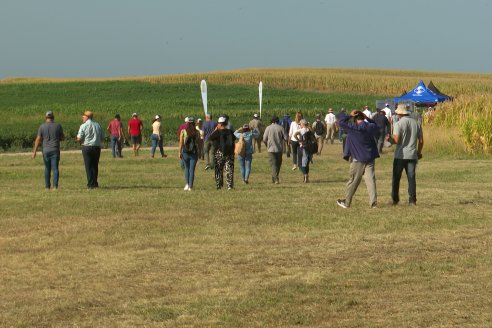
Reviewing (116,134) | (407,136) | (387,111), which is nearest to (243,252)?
(407,136)

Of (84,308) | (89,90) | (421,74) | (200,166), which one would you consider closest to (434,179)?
(200,166)

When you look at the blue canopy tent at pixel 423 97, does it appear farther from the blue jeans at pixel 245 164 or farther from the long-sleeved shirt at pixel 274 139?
the blue jeans at pixel 245 164

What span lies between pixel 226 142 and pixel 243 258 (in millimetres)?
10645

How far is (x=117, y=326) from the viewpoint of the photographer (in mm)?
10023

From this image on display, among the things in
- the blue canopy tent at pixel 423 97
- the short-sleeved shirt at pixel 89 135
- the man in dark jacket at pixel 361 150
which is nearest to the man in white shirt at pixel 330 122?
the blue canopy tent at pixel 423 97

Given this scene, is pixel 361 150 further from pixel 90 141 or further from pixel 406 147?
pixel 90 141

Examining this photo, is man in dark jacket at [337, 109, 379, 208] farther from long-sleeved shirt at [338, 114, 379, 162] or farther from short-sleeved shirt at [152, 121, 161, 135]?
short-sleeved shirt at [152, 121, 161, 135]

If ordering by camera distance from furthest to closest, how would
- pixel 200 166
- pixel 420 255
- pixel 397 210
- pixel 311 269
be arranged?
1. pixel 200 166
2. pixel 397 210
3. pixel 420 255
4. pixel 311 269

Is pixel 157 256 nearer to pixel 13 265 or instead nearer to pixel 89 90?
pixel 13 265

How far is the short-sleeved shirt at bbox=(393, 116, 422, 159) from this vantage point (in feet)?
64.6

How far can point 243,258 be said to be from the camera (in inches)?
552

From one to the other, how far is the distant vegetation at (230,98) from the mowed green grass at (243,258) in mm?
17002

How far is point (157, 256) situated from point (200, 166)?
65.0 feet

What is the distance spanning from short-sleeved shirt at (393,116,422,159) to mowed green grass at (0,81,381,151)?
30570mm
